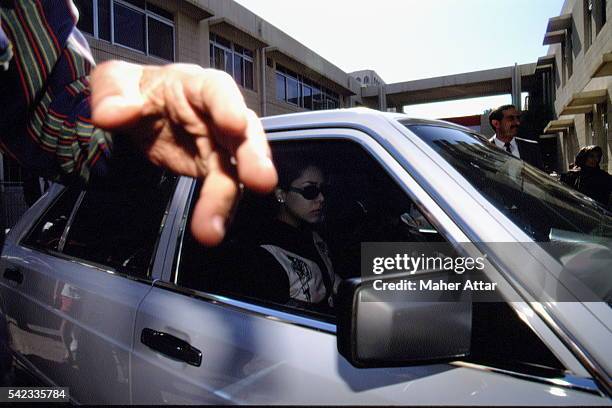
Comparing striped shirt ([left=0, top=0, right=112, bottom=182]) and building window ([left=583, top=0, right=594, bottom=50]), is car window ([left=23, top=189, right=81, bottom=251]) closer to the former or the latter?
striped shirt ([left=0, top=0, right=112, bottom=182])

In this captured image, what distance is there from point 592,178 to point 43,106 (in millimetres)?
5744

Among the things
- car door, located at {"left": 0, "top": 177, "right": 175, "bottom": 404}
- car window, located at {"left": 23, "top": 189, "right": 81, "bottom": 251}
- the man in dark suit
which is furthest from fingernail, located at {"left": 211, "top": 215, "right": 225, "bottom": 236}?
the man in dark suit

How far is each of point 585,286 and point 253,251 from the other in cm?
113

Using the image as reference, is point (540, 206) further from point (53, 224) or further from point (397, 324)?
point (53, 224)

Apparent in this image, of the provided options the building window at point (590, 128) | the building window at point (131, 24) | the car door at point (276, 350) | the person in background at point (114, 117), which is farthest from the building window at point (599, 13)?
the person in background at point (114, 117)

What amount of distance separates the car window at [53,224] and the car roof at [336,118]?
1.32m

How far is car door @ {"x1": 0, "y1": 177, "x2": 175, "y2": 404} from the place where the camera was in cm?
173

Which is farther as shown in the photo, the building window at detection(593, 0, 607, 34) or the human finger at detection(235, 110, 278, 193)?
the building window at detection(593, 0, 607, 34)

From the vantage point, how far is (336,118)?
62.3 inches

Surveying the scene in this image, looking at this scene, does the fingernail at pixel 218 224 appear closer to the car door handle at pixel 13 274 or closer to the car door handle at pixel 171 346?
the car door handle at pixel 171 346

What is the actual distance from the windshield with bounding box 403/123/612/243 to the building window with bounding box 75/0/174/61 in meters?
11.9

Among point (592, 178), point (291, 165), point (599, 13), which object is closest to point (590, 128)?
point (599, 13)

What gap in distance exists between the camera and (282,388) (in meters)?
1.27

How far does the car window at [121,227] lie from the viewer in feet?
6.22
